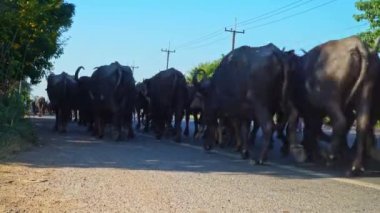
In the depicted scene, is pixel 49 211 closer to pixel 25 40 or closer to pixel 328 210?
pixel 328 210

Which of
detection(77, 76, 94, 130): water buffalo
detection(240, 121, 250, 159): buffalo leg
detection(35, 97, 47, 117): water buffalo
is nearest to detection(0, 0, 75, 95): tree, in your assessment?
detection(77, 76, 94, 130): water buffalo

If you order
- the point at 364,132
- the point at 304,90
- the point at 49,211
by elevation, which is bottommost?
the point at 49,211

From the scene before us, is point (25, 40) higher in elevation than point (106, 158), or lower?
higher

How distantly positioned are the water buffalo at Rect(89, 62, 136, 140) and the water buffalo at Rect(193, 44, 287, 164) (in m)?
4.41

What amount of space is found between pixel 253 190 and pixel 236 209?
155cm

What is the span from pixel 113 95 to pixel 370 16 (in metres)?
17.7

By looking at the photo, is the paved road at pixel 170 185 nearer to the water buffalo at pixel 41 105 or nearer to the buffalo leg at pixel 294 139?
the buffalo leg at pixel 294 139

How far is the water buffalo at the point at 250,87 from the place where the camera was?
491 inches

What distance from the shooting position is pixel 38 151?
13852 millimetres

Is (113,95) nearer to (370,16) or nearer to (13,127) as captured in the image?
(13,127)

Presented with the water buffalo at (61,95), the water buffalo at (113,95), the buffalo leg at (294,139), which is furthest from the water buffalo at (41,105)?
the buffalo leg at (294,139)

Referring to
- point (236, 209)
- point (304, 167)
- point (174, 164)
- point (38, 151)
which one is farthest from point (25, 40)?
point (236, 209)

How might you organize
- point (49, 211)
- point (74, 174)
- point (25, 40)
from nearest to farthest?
point (49, 211) → point (74, 174) → point (25, 40)

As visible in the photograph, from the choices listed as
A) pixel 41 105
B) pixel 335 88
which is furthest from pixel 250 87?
pixel 41 105
